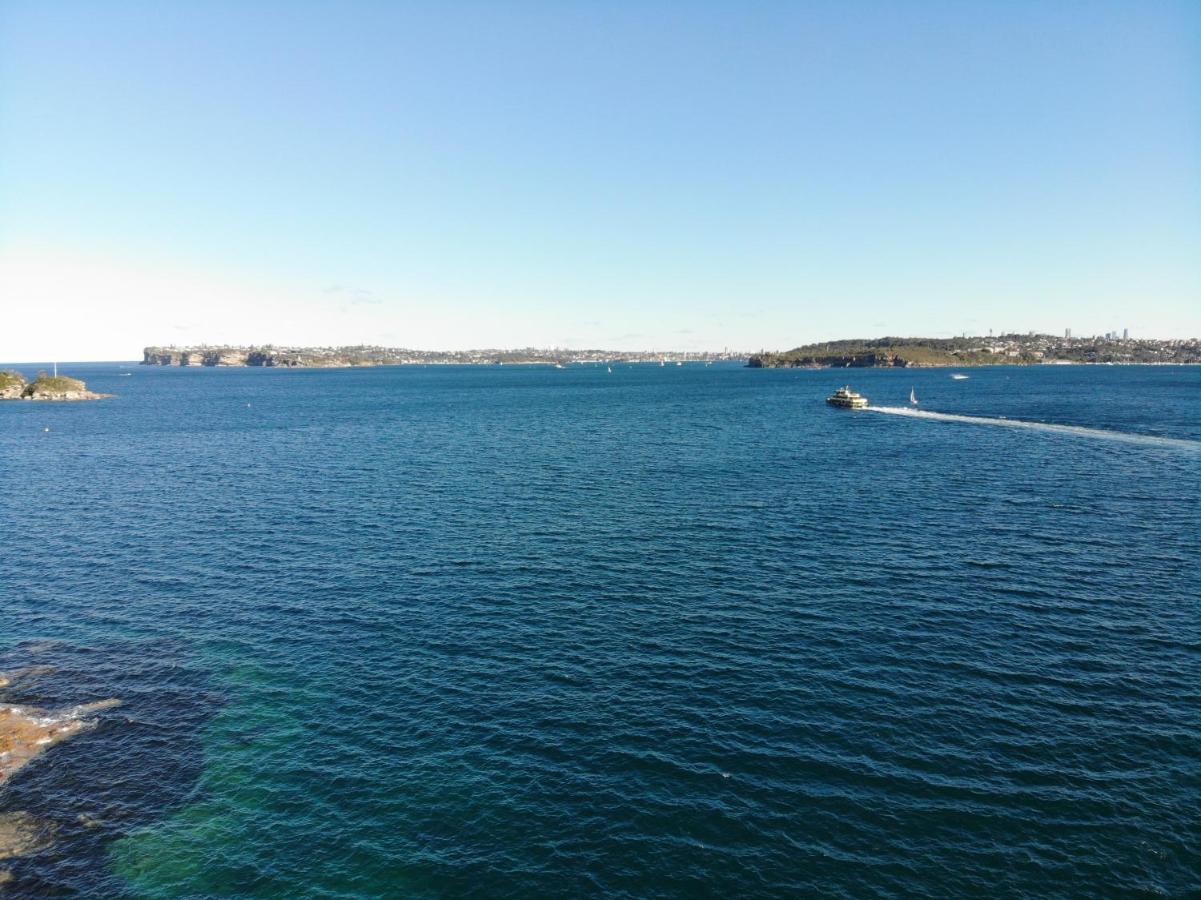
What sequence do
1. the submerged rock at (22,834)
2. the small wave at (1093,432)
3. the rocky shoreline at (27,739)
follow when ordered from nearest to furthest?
the submerged rock at (22,834), the rocky shoreline at (27,739), the small wave at (1093,432)

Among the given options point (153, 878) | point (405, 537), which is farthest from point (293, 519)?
point (153, 878)

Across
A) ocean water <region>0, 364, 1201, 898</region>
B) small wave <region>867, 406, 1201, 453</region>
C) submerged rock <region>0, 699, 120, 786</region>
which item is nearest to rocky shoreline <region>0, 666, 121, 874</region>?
submerged rock <region>0, 699, 120, 786</region>

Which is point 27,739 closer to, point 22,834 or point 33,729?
point 33,729

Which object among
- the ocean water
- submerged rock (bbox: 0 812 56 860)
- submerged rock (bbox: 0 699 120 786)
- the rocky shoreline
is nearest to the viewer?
the ocean water

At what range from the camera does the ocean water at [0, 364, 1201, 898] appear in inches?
1361

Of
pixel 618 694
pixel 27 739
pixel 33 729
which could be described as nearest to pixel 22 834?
pixel 27 739

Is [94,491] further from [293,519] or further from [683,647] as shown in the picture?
[683,647]

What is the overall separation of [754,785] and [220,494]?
333 feet

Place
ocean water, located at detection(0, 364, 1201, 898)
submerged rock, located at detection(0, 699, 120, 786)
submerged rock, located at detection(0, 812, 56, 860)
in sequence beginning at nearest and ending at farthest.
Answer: ocean water, located at detection(0, 364, 1201, 898), submerged rock, located at detection(0, 812, 56, 860), submerged rock, located at detection(0, 699, 120, 786)

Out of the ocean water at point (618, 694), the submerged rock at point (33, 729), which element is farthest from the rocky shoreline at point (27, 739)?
the ocean water at point (618, 694)

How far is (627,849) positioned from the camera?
3500 cm

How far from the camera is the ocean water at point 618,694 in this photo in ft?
113

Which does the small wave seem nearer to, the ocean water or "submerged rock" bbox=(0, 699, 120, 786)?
the ocean water

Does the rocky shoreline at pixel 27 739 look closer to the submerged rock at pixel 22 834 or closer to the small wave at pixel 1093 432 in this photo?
the submerged rock at pixel 22 834
